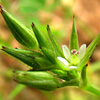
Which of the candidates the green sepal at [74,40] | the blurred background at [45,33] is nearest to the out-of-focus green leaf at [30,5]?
the blurred background at [45,33]

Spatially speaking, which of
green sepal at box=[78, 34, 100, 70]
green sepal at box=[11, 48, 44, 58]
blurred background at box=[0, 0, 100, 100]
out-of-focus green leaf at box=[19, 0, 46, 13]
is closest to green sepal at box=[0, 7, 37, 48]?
green sepal at box=[11, 48, 44, 58]

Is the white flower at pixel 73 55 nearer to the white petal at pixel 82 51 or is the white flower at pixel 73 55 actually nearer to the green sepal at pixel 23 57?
the white petal at pixel 82 51

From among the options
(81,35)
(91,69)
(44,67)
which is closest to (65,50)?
(44,67)

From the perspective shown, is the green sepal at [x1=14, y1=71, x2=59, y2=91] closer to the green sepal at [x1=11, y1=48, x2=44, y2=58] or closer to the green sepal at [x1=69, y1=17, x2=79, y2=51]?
the green sepal at [x1=11, y1=48, x2=44, y2=58]

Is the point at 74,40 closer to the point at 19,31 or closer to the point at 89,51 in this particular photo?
the point at 89,51

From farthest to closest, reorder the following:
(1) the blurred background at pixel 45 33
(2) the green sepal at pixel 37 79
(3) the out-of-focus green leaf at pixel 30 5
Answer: (3) the out-of-focus green leaf at pixel 30 5
(1) the blurred background at pixel 45 33
(2) the green sepal at pixel 37 79

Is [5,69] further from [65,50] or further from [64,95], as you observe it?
[65,50]

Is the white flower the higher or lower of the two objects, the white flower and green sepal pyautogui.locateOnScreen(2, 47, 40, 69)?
the higher
